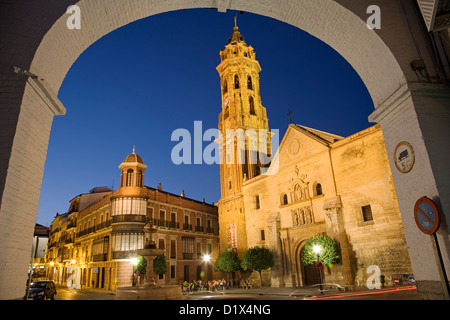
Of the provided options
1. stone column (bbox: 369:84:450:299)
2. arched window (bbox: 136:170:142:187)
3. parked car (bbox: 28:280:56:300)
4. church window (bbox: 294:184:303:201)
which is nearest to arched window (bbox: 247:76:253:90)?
arched window (bbox: 136:170:142:187)

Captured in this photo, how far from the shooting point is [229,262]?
89.4ft

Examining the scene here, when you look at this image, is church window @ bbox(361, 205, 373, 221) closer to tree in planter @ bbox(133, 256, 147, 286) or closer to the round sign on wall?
the round sign on wall

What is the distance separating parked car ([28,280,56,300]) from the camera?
1418 centimetres

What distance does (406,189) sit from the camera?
664cm

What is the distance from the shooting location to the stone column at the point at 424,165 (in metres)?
5.82

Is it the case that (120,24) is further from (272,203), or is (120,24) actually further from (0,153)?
(272,203)

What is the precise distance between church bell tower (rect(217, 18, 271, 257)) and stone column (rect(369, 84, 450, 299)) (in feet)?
75.0

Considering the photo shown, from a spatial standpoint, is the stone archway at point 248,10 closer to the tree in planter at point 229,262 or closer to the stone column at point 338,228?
the stone column at point 338,228

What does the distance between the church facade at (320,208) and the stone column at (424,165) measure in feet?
38.8

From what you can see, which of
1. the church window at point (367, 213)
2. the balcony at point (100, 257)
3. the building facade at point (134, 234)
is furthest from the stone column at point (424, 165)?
the balcony at point (100, 257)

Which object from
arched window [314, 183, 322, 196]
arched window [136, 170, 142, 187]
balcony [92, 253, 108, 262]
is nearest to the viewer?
arched window [314, 183, 322, 196]

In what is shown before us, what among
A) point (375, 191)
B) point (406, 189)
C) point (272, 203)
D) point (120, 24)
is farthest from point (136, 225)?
point (406, 189)

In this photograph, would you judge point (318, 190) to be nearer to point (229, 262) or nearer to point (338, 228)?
point (338, 228)
